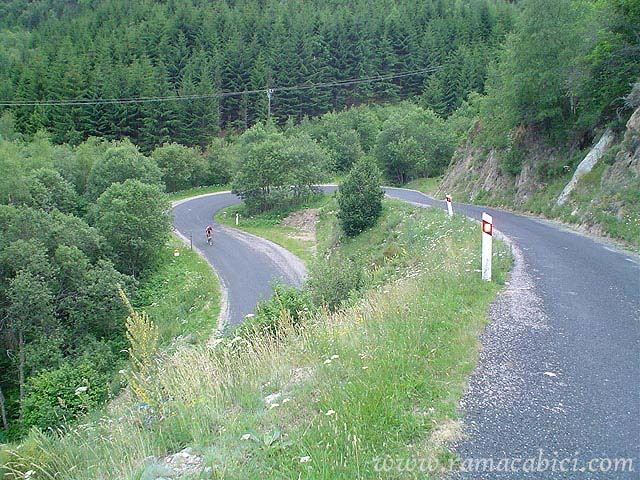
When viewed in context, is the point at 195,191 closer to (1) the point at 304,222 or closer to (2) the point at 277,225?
(2) the point at 277,225

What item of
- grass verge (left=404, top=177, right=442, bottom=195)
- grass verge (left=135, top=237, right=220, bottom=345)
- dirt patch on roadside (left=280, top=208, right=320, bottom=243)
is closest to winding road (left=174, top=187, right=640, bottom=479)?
grass verge (left=135, top=237, right=220, bottom=345)

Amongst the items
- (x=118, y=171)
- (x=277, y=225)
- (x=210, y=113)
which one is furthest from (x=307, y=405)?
(x=210, y=113)

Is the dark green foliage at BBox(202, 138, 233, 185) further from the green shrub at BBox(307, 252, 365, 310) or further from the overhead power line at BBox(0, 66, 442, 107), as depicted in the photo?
the green shrub at BBox(307, 252, 365, 310)

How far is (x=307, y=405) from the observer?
4.32 metres

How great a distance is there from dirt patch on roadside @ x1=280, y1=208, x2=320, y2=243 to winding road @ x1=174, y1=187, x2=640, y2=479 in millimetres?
28248

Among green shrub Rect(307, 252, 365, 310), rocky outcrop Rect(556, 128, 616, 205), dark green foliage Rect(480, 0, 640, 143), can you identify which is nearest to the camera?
green shrub Rect(307, 252, 365, 310)

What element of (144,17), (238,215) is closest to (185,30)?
(144,17)

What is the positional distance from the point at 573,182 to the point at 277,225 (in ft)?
92.1

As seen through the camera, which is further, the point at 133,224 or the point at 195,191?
the point at 195,191

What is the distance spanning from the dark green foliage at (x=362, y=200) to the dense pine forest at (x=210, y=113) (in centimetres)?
771

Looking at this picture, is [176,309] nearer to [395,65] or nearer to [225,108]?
[225,108]

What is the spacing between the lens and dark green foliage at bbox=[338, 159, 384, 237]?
90.6ft

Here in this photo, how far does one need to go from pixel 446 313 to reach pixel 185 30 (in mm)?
111594

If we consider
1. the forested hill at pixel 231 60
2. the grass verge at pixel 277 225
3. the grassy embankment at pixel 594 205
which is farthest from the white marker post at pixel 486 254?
the forested hill at pixel 231 60
